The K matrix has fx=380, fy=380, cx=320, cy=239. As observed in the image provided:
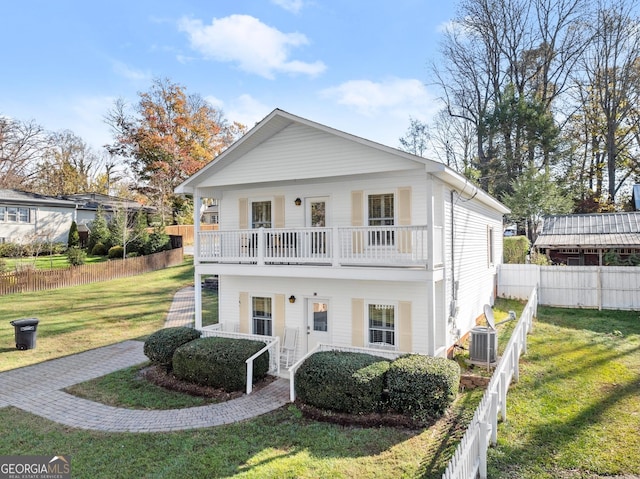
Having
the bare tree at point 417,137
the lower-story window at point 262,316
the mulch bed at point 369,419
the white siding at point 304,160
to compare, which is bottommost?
the mulch bed at point 369,419

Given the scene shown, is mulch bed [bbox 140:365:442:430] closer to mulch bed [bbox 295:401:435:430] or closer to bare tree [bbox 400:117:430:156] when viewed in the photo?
mulch bed [bbox 295:401:435:430]

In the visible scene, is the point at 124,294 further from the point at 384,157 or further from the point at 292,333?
the point at 384,157

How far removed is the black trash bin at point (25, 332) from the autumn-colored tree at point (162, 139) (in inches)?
994

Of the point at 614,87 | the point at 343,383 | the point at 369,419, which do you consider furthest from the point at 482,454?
the point at 614,87

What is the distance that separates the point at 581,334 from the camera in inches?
498

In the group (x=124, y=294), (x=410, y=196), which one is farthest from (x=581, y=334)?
(x=124, y=294)

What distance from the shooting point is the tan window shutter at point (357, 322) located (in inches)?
411

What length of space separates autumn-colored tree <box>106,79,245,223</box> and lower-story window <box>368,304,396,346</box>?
30.6 metres

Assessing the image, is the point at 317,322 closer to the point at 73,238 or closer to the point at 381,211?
the point at 381,211

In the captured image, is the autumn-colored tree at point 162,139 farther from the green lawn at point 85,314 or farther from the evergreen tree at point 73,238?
the green lawn at point 85,314

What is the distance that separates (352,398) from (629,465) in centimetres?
440

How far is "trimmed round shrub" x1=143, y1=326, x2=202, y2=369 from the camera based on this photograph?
1034 cm

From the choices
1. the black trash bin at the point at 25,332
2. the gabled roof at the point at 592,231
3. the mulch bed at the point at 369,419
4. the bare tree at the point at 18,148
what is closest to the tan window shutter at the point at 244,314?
the mulch bed at the point at 369,419

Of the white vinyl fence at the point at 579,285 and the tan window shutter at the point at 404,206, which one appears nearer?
the tan window shutter at the point at 404,206
